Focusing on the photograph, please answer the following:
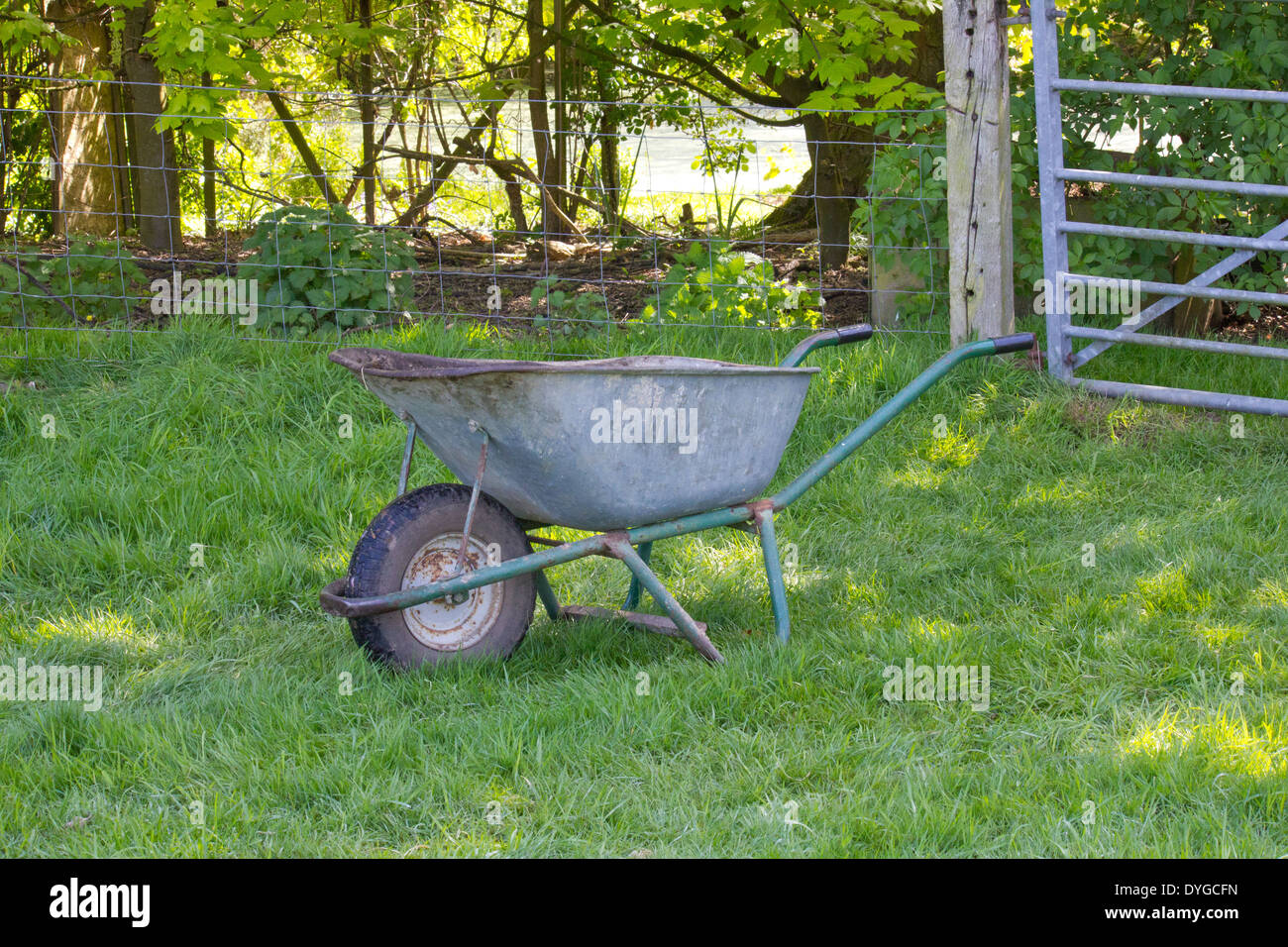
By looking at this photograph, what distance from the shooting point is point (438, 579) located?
3.30 m

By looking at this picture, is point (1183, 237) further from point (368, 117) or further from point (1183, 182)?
point (368, 117)

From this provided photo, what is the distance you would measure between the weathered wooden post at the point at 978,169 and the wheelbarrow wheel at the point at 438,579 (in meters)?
2.99

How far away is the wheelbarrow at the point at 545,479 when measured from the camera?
302 cm

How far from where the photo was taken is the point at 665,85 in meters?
10.4

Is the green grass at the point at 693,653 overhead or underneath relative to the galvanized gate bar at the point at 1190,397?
underneath

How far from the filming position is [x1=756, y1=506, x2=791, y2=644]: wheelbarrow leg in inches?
135

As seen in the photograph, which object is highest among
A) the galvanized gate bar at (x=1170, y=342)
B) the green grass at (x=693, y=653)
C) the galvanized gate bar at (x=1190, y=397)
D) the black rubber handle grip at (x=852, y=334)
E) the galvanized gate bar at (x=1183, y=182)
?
the galvanized gate bar at (x=1183, y=182)

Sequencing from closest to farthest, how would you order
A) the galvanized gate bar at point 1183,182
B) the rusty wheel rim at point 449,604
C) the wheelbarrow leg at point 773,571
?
the rusty wheel rim at point 449,604, the wheelbarrow leg at point 773,571, the galvanized gate bar at point 1183,182

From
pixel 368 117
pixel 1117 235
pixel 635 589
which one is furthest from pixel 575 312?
pixel 368 117

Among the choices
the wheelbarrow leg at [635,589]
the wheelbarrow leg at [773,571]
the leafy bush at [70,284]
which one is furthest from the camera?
the leafy bush at [70,284]

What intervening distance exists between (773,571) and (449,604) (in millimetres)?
937

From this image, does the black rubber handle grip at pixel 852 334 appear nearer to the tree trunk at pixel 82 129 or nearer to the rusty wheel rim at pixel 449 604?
the rusty wheel rim at pixel 449 604

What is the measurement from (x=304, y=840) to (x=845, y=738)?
4.22 ft

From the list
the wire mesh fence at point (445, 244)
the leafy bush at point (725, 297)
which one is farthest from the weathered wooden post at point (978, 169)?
the leafy bush at point (725, 297)
